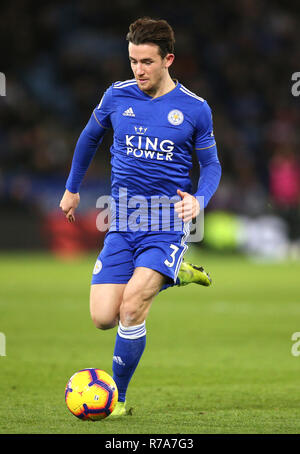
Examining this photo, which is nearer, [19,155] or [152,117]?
[152,117]

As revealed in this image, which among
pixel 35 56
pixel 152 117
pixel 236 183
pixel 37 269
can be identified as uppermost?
pixel 35 56

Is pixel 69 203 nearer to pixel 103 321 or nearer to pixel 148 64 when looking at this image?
pixel 103 321

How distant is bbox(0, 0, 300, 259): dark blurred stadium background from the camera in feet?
57.0

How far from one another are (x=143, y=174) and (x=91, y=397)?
4.57 ft

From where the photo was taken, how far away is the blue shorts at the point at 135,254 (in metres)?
5.34

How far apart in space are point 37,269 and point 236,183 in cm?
630

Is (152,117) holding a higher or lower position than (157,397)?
higher

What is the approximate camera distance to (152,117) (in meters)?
5.48

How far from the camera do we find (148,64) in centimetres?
531

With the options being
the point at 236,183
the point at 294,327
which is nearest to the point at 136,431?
the point at 294,327

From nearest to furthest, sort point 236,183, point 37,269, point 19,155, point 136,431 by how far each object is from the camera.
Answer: point 136,431 < point 37,269 < point 19,155 < point 236,183

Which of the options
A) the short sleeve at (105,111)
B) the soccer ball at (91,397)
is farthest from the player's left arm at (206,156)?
the soccer ball at (91,397)
